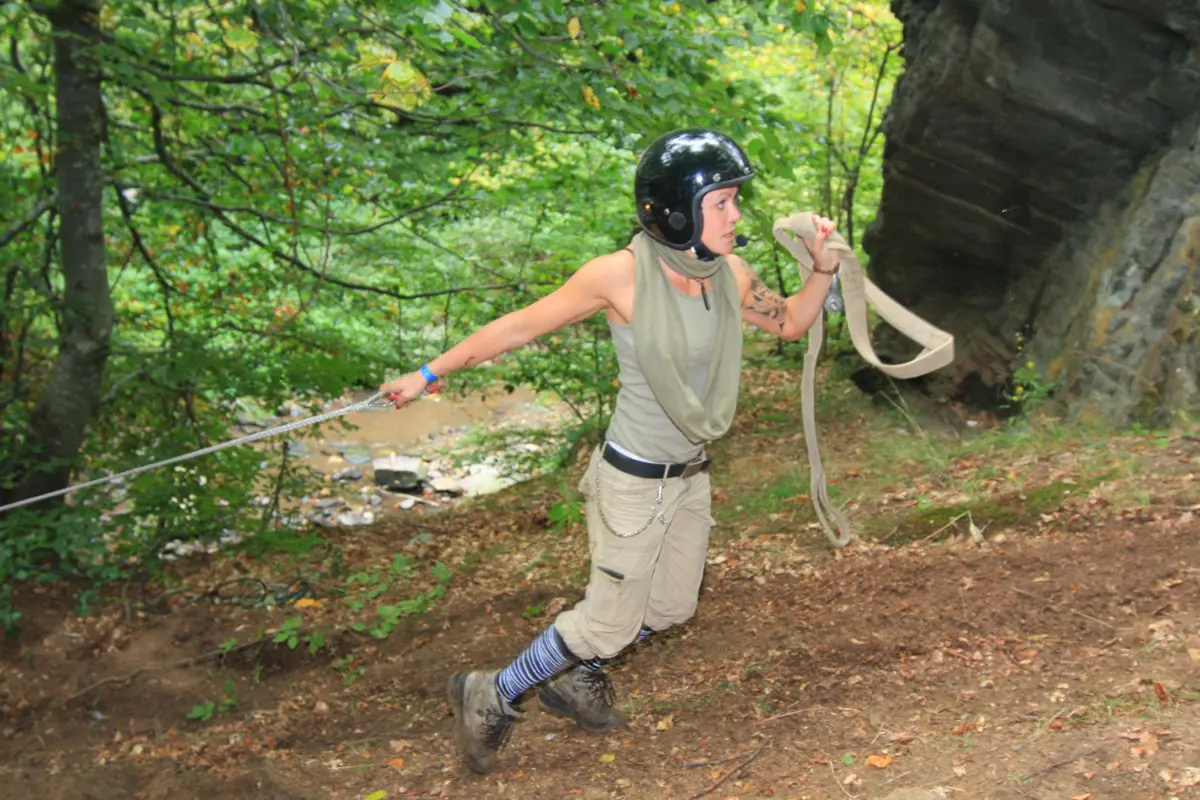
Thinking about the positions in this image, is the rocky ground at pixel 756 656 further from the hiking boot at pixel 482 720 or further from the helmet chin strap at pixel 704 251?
the helmet chin strap at pixel 704 251

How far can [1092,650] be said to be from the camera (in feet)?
13.0

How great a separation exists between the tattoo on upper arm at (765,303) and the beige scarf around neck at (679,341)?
230 millimetres

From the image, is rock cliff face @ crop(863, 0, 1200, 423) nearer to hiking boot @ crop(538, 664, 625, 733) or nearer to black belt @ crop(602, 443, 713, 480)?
black belt @ crop(602, 443, 713, 480)

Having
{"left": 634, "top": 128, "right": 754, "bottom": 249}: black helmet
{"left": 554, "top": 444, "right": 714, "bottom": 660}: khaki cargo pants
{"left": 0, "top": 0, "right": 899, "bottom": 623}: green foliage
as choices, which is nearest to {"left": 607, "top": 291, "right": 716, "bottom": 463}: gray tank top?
{"left": 554, "top": 444, "right": 714, "bottom": 660}: khaki cargo pants

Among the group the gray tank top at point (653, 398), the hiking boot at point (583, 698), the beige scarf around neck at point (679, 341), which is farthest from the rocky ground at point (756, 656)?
the beige scarf around neck at point (679, 341)

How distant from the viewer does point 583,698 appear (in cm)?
425

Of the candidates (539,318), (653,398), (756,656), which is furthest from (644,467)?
(756,656)

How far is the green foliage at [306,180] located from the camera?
212 inches

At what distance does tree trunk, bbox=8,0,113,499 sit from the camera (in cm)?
616

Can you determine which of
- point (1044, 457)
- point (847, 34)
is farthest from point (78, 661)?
point (847, 34)

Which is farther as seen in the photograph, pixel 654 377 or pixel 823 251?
pixel 823 251

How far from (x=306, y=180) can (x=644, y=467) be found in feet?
16.3

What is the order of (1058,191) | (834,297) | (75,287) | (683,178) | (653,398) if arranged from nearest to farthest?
(683,178)
(653,398)
(834,297)
(75,287)
(1058,191)

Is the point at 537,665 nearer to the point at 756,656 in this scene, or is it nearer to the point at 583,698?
the point at 583,698
